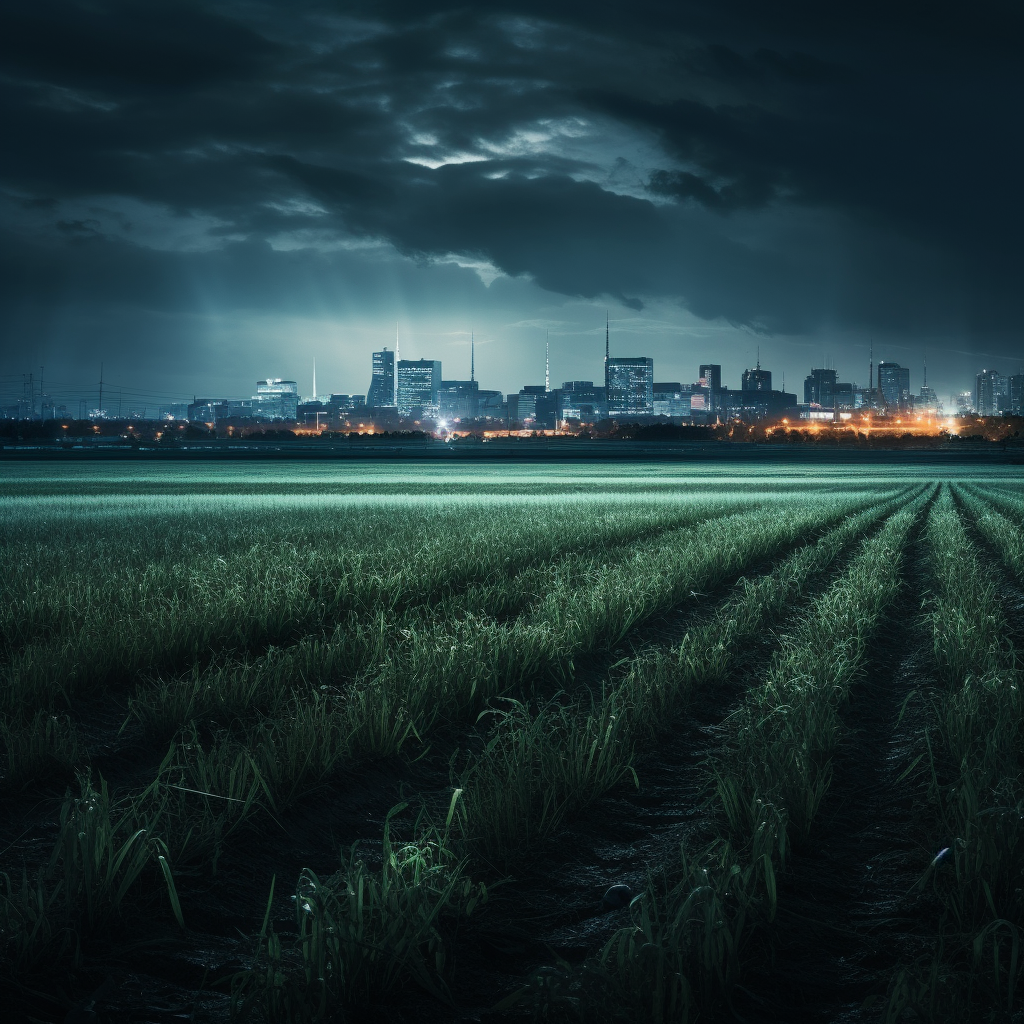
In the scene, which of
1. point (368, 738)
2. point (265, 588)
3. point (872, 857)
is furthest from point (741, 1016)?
point (265, 588)

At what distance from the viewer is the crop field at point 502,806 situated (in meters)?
2.87

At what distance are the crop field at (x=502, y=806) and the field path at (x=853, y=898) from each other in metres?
0.02

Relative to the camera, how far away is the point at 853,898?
11.8 ft

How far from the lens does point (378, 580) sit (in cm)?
1072

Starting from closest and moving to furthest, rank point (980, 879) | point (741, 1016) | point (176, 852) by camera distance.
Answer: point (741, 1016) → point (980, 879) → point (176, 852)

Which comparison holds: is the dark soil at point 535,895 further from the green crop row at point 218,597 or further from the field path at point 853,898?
the green crop row at point 218,597

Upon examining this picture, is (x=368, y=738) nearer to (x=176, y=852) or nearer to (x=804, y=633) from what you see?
(x=176, y=852)

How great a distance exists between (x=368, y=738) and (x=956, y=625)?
642 centimetres

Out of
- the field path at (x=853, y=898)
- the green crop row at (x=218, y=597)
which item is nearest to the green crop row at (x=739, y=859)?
the field path at (x=853, y=898)

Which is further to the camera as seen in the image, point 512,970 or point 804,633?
point 804,633

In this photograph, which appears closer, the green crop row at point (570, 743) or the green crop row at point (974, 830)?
the green crop row at point (974, 830)

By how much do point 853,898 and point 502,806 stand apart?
160cm

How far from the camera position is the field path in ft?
9.61

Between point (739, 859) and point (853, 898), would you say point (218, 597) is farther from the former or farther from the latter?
point (853, 898)
